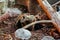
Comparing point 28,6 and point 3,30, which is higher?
point 28,6

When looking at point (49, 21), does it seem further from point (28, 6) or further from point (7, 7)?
point (7, 7)

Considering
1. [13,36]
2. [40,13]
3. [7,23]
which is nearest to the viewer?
[13,36]

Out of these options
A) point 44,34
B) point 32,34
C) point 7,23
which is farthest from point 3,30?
point 44,34

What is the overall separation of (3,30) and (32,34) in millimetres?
438

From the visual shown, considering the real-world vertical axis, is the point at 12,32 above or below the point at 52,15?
below

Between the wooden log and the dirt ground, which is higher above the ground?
the wooden log

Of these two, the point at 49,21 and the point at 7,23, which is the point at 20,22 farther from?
the point at 49,21

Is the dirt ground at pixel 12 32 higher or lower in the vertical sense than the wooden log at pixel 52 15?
lower

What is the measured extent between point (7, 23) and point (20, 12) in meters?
0.39

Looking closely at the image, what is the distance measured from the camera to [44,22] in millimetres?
2742

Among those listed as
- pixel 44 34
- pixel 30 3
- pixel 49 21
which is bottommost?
pixel 44 34

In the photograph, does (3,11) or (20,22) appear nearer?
(20,22)

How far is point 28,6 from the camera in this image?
3227 millimetres

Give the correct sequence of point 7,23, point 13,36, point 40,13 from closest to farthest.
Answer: point 13,36
point 7,23
point 40,13
